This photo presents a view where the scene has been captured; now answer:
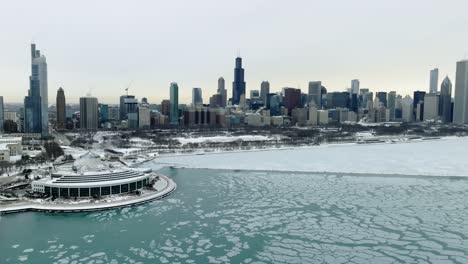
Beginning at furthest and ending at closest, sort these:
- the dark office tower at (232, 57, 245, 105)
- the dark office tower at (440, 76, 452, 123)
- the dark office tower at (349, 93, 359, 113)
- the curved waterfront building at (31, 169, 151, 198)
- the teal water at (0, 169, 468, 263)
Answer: the dark office tower at (232, 57, 245, 105)
the dark office tower at (349, 93, 359, 113)
the dark office tower at (440, 76, 452, 123)
the curved waterfront building at (31, 169, 151, 198)
the teal water at (0, 169, 468, 263)

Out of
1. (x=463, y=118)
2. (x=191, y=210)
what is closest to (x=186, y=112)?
(x=463, y=118)

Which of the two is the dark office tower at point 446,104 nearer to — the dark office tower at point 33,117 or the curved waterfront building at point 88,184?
the dark office tower at point 33,117

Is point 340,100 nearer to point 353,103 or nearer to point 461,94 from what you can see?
point 353,103

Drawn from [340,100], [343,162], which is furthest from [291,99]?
[343,162]

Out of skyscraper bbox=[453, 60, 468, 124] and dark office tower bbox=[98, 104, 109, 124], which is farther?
skyscraper bbox=[453, 60, 468, 124]

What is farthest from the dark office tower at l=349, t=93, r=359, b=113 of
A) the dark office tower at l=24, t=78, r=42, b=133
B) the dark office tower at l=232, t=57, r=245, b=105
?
the dark office tower at l=24, t=78, r=42, b=133

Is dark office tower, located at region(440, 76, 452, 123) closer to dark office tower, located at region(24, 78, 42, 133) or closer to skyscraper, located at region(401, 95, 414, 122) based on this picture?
skyscraper, located at region(401, 95, 414, 122)

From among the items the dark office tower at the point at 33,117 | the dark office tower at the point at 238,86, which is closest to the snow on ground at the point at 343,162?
the dark office tower at the point at 33,117
